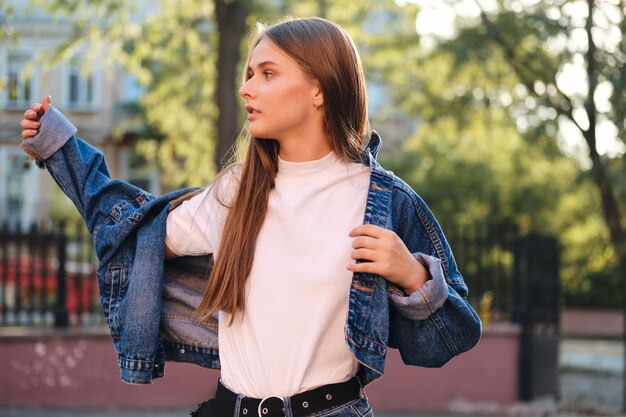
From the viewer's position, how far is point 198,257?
3072 millimetres

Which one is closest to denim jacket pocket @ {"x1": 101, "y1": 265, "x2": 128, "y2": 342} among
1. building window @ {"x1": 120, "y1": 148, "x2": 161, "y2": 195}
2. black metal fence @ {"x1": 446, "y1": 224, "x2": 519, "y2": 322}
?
black metal fence @ {"x1": 446, "y1": 224, "x2": 519, "y2": 322}

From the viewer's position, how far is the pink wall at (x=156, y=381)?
35.8ft

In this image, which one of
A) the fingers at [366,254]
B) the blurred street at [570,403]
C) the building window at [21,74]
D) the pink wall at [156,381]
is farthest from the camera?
the building window at [21,74]

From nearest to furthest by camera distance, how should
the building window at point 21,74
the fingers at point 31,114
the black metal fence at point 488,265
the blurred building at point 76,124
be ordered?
the fingers at point 31,114, the black metal fence at point 488,265, the building window at point 21,74, the blurred building at point 76,124

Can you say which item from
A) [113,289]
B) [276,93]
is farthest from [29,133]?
[276,93]

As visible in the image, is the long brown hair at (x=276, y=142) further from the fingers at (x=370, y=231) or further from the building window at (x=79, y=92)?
the building window at (x=79, y=92)

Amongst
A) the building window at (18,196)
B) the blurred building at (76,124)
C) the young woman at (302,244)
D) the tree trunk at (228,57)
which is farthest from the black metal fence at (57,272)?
the building window at (18,196)

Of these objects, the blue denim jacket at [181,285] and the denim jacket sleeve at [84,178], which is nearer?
the blue denim jacket at [181,285]

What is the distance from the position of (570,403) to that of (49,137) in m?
Result: 10.3

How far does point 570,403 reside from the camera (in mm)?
12320

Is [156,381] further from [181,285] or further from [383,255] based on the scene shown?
[383,255]

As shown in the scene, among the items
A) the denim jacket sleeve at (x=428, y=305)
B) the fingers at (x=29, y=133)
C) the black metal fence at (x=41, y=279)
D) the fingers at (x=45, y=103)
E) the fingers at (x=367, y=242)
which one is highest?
the fingers at (x=45, y=103)

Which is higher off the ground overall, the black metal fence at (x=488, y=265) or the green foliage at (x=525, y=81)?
the green foliage at (x=525, y=81)

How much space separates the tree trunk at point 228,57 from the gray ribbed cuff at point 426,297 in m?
9.06
